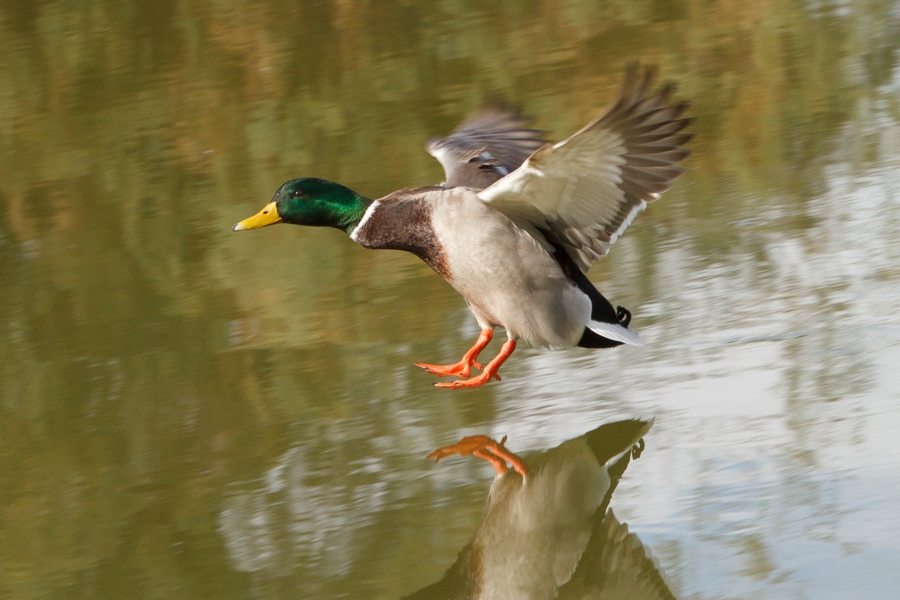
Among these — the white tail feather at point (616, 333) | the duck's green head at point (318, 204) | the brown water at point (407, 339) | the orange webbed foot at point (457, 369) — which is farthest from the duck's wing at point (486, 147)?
the white tail feather at point (616, 333)

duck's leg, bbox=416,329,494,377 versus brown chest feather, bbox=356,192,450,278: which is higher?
brown chest feather, bbox=356,192,450,278

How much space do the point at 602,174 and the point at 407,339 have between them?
1.25 meters

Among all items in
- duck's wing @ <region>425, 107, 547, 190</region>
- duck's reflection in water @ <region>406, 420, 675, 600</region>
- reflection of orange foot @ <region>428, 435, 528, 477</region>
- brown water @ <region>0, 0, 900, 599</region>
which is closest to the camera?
duck's reflection in water @ <region>406, 420, 675, 600</region>

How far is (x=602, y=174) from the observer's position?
360 cm

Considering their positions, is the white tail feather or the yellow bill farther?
the yellow bill

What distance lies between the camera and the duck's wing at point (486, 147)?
457 cm

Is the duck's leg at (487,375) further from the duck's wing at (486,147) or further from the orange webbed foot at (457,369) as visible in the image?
the duck's wing at (486,147)

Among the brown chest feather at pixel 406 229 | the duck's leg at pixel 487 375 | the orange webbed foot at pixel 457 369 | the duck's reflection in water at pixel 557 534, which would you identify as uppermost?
the brown chest feather at pixel 406 229

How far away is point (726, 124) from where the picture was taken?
639 centimetres

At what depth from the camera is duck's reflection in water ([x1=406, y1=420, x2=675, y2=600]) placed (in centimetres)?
286

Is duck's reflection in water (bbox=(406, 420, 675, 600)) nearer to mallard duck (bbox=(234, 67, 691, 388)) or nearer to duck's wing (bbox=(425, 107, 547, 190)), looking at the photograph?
mallard duck (bbox=(234, 67, 691, 388))

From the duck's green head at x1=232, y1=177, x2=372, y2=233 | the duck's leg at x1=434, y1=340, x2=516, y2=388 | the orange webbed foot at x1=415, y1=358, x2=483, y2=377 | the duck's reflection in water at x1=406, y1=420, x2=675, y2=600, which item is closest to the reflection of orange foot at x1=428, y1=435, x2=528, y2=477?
the duck's reflection in water at x1=406, y1=420, x2=675, y2=600

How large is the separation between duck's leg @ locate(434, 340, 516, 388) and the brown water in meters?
0.06

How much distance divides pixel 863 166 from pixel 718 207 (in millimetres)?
788
